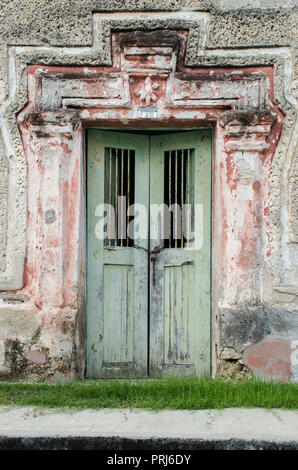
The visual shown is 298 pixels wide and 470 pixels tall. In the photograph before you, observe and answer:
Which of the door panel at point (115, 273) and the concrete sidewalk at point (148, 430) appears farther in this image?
the door panel at point (115, 273)

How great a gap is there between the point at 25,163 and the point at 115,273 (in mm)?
1359

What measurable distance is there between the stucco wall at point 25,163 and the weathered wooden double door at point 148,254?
0.88 feet

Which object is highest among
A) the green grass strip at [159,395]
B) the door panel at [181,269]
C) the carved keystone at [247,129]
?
the carved keystone at [247,129]

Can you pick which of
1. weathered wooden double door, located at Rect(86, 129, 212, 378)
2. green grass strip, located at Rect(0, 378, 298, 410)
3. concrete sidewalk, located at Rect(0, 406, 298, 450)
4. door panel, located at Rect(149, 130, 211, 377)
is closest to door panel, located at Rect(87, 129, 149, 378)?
weathered wooden double door, located at Rect(86, 129, 212, 378)

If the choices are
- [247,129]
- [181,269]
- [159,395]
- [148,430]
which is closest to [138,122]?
[247,129]

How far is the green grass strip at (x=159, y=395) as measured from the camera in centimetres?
427

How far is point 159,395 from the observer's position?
443 cm

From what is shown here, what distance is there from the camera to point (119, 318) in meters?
5.67

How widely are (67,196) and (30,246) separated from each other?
577 millimetres

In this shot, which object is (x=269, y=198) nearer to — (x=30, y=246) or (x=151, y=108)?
(x=151, y=108)

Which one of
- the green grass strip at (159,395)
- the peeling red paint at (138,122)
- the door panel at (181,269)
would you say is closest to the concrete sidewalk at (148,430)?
the green grass strip at (159,395)

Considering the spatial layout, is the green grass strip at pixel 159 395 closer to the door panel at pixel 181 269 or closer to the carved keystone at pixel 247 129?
the door panel at pixel 181 269

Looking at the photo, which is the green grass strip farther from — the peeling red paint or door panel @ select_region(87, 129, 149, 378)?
door panel @ select_region(87, 129, 149, 378)
